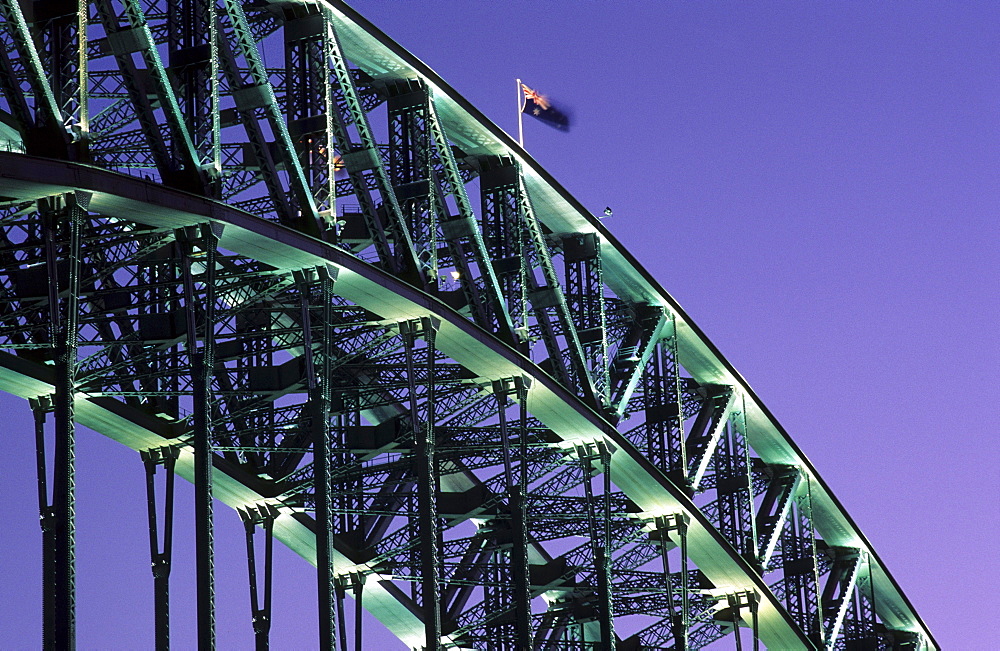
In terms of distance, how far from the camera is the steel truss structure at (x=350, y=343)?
48.9m

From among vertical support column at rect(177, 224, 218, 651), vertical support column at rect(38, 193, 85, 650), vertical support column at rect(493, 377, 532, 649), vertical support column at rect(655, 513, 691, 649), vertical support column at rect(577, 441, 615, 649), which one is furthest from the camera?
vertical support column at rect(655, 513, 691, 649)

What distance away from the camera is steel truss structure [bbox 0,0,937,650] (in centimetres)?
4888

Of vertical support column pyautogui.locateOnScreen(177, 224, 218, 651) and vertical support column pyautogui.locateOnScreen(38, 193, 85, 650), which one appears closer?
vertical support column pyautogui.locateOnScreen(38, 193, 85, 650)

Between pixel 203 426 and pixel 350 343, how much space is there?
889 inches

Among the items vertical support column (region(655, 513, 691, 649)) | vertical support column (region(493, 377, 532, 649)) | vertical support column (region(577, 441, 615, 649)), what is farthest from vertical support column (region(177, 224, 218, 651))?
vertical support column (region(655, 513, 691, 649))

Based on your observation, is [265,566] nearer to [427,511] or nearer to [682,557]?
[427,511]

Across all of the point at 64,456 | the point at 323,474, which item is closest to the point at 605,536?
the point at 323,474

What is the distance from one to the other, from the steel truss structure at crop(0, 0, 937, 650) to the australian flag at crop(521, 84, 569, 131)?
4994 mm

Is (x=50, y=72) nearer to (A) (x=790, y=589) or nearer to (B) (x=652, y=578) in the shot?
(B) (x=652, y=578)

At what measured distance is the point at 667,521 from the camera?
7719 cm

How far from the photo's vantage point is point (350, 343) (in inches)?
2778

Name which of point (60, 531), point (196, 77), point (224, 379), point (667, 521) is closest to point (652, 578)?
point (667, 521)

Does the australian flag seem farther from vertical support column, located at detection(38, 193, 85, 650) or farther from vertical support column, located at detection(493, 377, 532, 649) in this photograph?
vertical support column, located at detection(38, 193, 85, 650)

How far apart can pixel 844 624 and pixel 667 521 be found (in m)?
27.8
